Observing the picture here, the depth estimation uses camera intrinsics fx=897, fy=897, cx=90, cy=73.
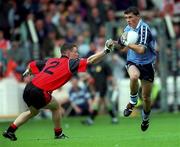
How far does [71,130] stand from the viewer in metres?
23.8

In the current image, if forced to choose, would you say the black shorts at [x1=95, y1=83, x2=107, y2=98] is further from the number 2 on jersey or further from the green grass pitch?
the number 2 on jersey

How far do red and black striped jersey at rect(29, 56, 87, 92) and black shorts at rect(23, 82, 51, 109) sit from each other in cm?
10

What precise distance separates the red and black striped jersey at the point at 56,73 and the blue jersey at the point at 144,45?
1.54m

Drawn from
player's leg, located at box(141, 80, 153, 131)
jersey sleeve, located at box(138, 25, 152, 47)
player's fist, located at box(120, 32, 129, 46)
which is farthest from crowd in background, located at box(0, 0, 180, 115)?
player's fist, located at box(120, 32, 129, 46)

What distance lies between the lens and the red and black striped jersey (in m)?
17.4

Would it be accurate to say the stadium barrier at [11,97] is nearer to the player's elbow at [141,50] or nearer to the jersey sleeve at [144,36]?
the jersey sleeve at [144,36]

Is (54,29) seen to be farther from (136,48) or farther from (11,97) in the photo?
(136,48)

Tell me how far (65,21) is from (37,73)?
1389cm

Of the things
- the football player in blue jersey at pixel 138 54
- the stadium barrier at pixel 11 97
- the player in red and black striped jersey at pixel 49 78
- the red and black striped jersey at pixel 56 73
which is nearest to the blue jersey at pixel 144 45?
the football player in blue jersey at pixel 138 54

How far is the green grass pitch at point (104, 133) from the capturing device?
16656mm

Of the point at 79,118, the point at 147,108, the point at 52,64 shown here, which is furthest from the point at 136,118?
the point at 52,64

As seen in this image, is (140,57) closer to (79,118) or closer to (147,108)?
(147,108)

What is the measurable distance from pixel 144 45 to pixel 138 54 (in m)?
0.43

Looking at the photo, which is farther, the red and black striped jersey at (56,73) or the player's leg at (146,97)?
the player's leg at (146,97)
